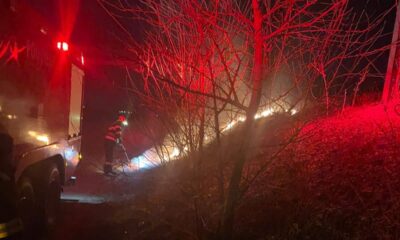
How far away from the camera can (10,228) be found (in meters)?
3.64

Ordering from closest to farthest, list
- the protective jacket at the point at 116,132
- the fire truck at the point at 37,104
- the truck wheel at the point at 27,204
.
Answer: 1. the fire truck at the point at 37,104
2. the truck wheel at the point at 27,204
3. the protective jacket at the point at 116,132

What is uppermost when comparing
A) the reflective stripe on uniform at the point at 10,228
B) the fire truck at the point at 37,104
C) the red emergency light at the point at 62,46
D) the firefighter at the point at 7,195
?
the red emergency light at the point at 62,46

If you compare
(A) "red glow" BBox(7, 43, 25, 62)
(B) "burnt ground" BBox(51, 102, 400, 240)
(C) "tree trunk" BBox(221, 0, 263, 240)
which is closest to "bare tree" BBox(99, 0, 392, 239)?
(C) "tree trunk" BBox(221, 0, 263, 240)

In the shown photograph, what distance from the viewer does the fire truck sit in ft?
15.9

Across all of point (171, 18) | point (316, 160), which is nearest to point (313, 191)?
point (316, 160)

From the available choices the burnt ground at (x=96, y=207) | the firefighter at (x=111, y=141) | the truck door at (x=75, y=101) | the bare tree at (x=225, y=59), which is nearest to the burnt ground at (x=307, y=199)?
the burnt ground at (x=96, y=207)

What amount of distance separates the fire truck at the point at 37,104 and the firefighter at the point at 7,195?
0.77 feet

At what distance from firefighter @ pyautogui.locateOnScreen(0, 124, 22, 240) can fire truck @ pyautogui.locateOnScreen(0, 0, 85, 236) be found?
23 centimetres

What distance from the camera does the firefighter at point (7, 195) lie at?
3.63 m

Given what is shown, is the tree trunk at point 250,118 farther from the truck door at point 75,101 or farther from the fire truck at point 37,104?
the truck door at point 75,101

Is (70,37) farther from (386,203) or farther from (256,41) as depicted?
(386,203)

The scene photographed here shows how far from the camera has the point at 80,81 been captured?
8875 mm

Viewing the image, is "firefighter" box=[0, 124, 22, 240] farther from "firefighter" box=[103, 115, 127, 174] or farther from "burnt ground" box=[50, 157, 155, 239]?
"firefighter" box=[103, 115, 127, 174]

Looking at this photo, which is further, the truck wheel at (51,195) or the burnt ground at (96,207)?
the burnt ground at (96,207)
